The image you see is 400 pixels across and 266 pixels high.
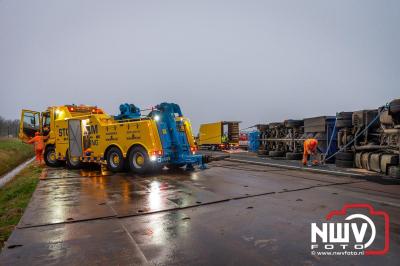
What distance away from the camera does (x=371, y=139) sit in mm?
10508

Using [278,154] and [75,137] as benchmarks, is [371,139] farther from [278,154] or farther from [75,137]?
[75,137]

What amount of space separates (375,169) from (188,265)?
8.68 m

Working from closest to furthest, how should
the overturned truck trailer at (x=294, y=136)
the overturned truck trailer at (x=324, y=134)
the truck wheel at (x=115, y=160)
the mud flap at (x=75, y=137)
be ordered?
the truck wheel at (x=115, y=160)
the mud flap at (x=75, y=137)
the overturned truck trailer at (x=324, y=134)
the overturned truck trailer at (x=294, y=136)

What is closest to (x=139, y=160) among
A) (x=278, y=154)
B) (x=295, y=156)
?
(x=295, y=156)

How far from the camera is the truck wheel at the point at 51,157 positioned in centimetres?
1319

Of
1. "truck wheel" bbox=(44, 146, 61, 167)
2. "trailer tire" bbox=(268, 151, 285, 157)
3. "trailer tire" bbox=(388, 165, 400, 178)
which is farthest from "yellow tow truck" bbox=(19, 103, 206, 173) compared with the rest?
"trailer tire" bbox=(268, 151, 285, 157)

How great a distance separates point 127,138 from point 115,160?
115cm

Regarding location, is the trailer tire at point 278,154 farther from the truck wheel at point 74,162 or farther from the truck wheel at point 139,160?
the truck wheel at point 74,162

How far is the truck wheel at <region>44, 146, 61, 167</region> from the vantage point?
1319 centimetres

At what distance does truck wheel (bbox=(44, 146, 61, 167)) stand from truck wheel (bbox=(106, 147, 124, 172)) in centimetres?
401

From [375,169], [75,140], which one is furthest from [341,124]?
[75,140]

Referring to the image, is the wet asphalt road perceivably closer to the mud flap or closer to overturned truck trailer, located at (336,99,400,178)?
overturned truck trailer, located at (336,99,400,178)

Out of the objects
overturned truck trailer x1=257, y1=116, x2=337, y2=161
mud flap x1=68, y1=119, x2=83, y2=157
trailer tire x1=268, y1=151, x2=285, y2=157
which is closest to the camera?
mud flap x1=68, y1=119, x2=83, y2=157

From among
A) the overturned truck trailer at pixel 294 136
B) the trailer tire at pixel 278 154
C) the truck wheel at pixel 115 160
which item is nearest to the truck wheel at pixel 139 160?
the truck wheel at pixel 115 160
